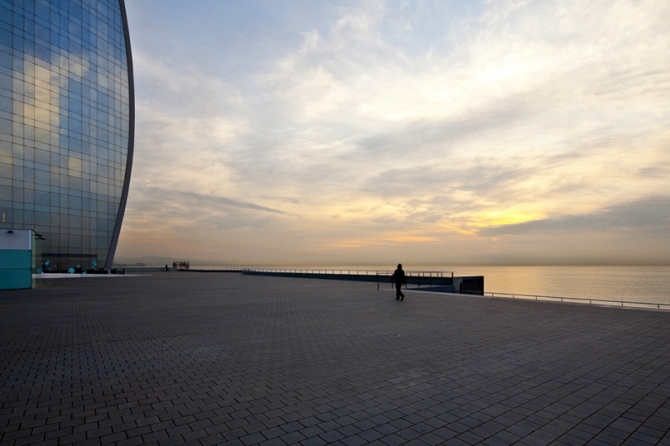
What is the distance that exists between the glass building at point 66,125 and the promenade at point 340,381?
145ft

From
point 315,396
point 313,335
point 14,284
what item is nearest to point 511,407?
point 315,396

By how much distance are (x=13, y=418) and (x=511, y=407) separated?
6.42m

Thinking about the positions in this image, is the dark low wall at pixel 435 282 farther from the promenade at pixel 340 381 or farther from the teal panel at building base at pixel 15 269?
the teal panel at building base at pixel 15 269

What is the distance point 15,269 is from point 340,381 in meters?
28.2

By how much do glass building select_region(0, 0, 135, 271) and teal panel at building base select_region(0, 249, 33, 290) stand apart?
23.3 meters

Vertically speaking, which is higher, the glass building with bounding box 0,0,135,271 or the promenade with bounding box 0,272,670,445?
the glass building with bounding box 0,0,135,271

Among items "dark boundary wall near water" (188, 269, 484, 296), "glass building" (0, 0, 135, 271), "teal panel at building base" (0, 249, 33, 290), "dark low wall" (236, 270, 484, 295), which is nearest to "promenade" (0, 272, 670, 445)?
"dark boundary wall near water" (188, 269, 484, 296)

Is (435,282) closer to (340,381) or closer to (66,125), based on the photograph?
(340,381)

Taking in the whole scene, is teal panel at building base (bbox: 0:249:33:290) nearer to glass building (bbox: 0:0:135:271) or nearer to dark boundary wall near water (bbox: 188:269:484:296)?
glass building (bbox: 0:0:135:271)

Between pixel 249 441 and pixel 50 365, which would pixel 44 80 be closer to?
pixel 50 365

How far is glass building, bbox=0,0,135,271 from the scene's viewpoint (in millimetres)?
43969

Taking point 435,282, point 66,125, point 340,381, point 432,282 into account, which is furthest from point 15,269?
point 66,125

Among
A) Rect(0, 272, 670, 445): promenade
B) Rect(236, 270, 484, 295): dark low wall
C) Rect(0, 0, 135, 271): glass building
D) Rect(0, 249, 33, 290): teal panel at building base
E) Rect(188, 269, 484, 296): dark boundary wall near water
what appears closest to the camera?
Rect(0, 272, 670, 445): promenade

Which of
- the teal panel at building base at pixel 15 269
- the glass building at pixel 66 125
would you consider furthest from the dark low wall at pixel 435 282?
the glass building at pixel 66 125
